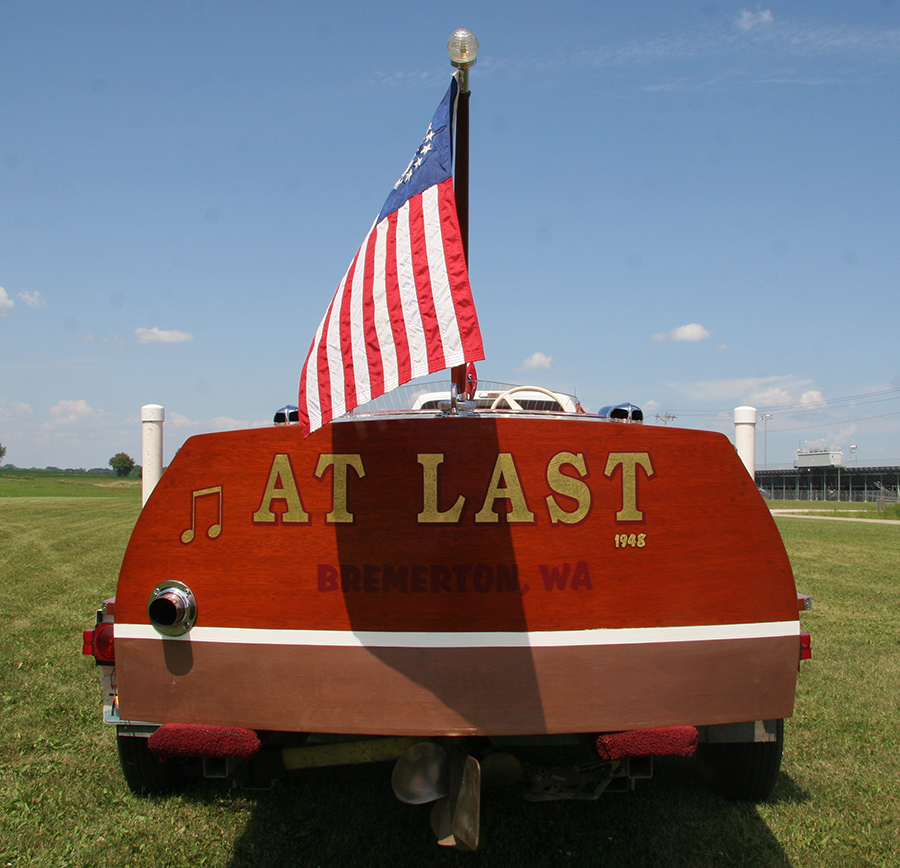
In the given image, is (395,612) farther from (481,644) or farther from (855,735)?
(855,735)

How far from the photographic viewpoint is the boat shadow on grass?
339 cm

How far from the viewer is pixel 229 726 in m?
2.75

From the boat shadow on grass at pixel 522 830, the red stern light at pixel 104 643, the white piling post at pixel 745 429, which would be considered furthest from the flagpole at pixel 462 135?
the boat shadow on grass at pixel 522 830

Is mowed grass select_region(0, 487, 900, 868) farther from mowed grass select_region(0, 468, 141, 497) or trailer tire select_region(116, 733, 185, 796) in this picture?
mowed grass select_region(0, 468, 141, 497)

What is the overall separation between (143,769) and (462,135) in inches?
140

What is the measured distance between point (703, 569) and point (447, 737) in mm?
1125

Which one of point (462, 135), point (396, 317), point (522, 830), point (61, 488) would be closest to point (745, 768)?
point (522, 830)

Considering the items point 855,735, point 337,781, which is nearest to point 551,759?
point 337,781

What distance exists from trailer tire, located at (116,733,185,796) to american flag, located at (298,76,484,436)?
2.25 meters

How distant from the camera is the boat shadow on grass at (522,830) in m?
3.39

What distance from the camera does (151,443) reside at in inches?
152

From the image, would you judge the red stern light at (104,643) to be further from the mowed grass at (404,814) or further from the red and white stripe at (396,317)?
the red and white stripe at (396,317)

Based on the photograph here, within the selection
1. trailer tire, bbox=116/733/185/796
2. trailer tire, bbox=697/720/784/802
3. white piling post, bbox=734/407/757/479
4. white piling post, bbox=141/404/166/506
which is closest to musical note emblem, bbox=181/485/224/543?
white piling post, bbox=141/404/166/506

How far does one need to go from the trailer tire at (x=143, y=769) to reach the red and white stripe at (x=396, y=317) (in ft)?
7.36
